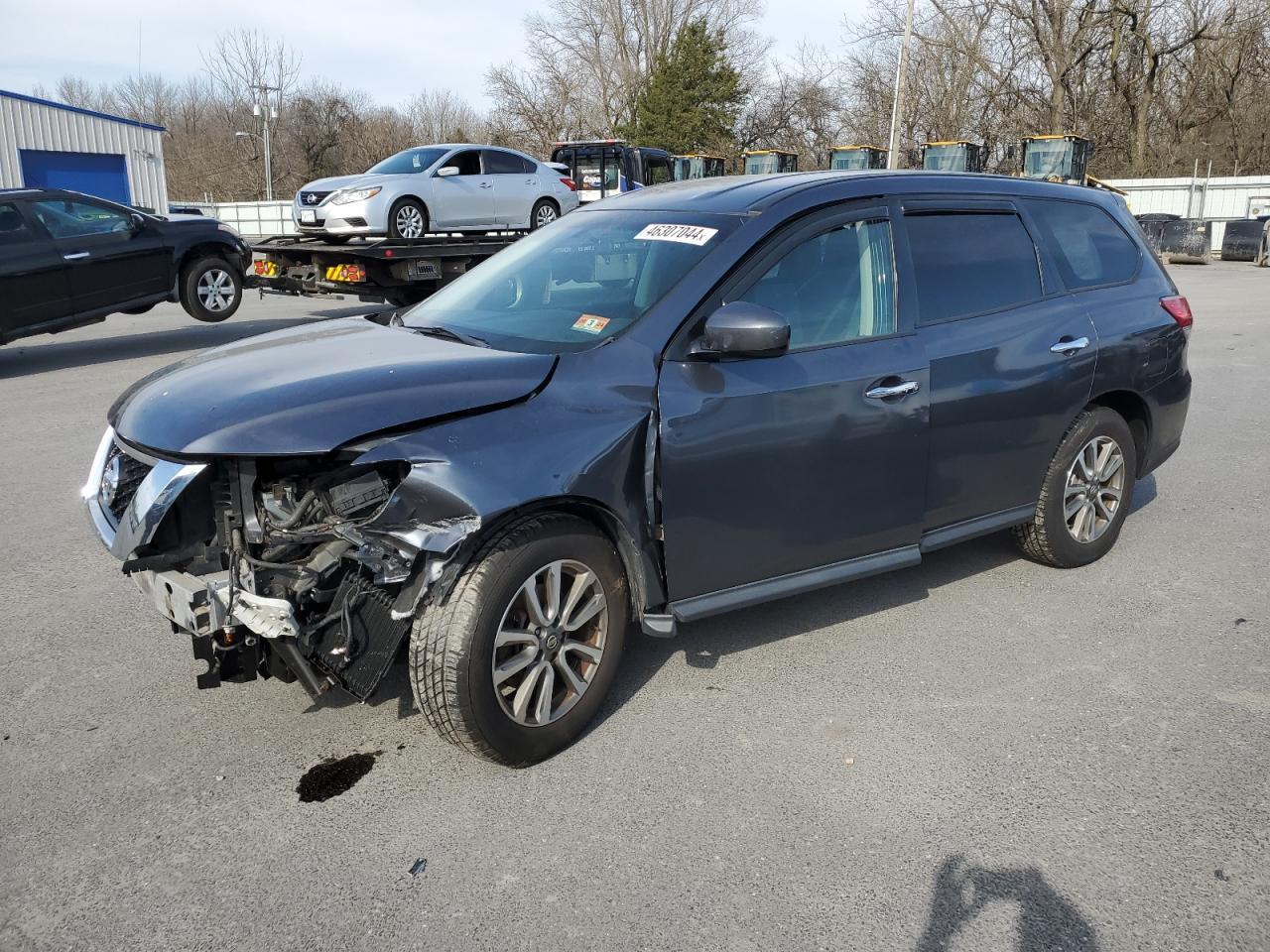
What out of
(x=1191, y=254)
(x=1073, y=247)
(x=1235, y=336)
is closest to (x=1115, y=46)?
(x=1191, y=254)

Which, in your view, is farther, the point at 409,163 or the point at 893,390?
the point at 409,163

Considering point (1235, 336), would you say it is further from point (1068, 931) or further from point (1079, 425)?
point (1068, 931)

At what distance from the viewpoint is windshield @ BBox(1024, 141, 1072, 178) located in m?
29.1

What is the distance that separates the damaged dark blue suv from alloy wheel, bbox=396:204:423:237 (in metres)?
10.3

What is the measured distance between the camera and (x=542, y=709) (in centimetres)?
323

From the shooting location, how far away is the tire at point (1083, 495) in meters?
4.69

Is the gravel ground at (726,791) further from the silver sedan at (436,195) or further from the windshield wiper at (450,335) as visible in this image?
the silver sedan at (436,195)

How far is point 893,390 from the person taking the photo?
151 inches

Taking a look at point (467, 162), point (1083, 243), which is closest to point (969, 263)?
point (1083, 243)

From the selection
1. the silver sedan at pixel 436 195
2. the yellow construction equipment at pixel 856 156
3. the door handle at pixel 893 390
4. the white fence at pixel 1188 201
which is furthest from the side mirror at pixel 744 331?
the white fence at pixel 1188 201

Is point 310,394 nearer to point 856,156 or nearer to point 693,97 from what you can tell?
point 856,156

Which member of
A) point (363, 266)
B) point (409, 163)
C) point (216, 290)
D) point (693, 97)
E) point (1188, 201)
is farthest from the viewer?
point (693, 97)

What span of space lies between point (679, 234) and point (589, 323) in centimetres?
52

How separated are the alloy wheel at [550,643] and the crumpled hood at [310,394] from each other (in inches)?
23.4
